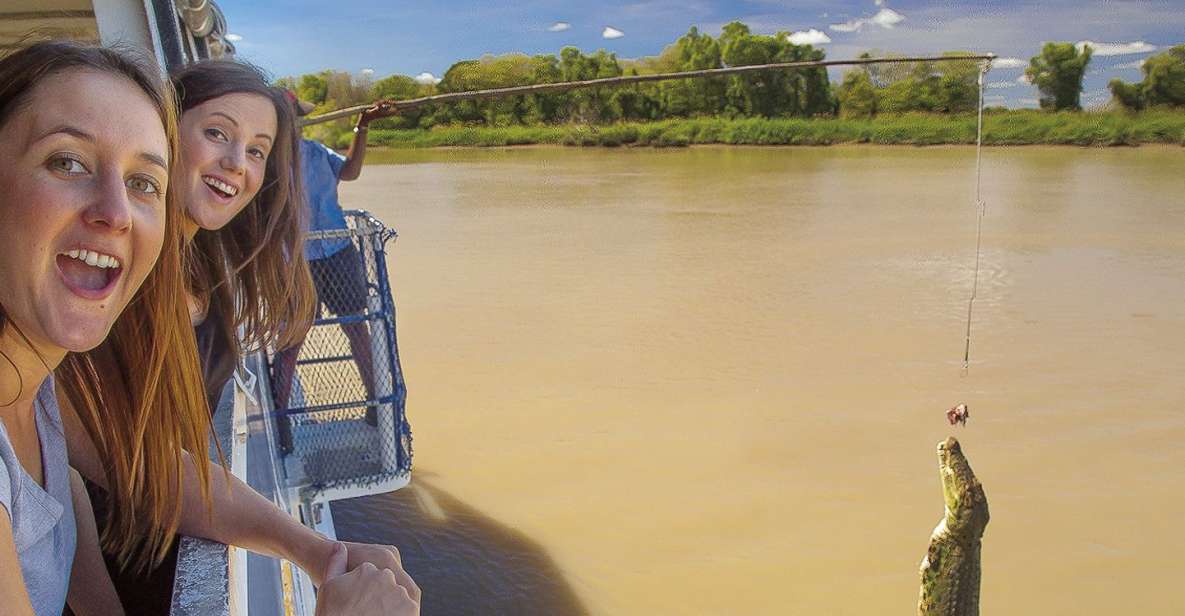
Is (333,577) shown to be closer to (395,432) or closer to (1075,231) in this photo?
(395,432)

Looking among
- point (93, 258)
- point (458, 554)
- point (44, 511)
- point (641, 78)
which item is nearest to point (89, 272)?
point (93, 258)

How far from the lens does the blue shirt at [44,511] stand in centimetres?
94

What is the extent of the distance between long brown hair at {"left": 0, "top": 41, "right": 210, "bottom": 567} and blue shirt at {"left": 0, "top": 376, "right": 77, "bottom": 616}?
0.06 meters

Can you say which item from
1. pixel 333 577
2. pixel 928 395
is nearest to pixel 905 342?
pixel 928 395

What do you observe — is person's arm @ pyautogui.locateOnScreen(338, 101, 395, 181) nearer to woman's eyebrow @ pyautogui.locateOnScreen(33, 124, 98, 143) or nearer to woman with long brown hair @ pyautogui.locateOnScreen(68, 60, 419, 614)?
woman with long brown hair @ pyautogui.locateOnScreen(68, 60, 419, 614)

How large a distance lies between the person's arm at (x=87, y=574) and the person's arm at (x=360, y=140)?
2646 mm

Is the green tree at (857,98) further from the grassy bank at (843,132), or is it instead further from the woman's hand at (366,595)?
the woman's hand at (366,595)

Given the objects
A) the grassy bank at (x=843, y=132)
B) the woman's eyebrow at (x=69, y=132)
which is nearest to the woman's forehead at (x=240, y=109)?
the woman's eyebrow at (x=69, y=132)

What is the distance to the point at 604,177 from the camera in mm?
22172

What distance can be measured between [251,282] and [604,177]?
67.0 ft

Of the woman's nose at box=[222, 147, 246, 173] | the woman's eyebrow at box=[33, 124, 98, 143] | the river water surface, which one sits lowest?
the river water surface

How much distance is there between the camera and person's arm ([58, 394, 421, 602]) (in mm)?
1232

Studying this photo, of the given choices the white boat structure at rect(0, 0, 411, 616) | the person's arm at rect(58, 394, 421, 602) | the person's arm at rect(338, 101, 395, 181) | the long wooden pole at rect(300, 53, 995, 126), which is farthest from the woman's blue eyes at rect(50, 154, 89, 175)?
the person's arm at rect(338, 101, 395, 181)

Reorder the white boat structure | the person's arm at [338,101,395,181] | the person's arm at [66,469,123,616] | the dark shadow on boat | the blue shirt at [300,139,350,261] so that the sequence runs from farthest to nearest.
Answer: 1. the person's arm at [338,101,395,181]
2. the dark shadow on boat
3. the blue shirt at [300,139,350,261]
4. the white boat structure
5. the person's arm at [66,469,123,616]
